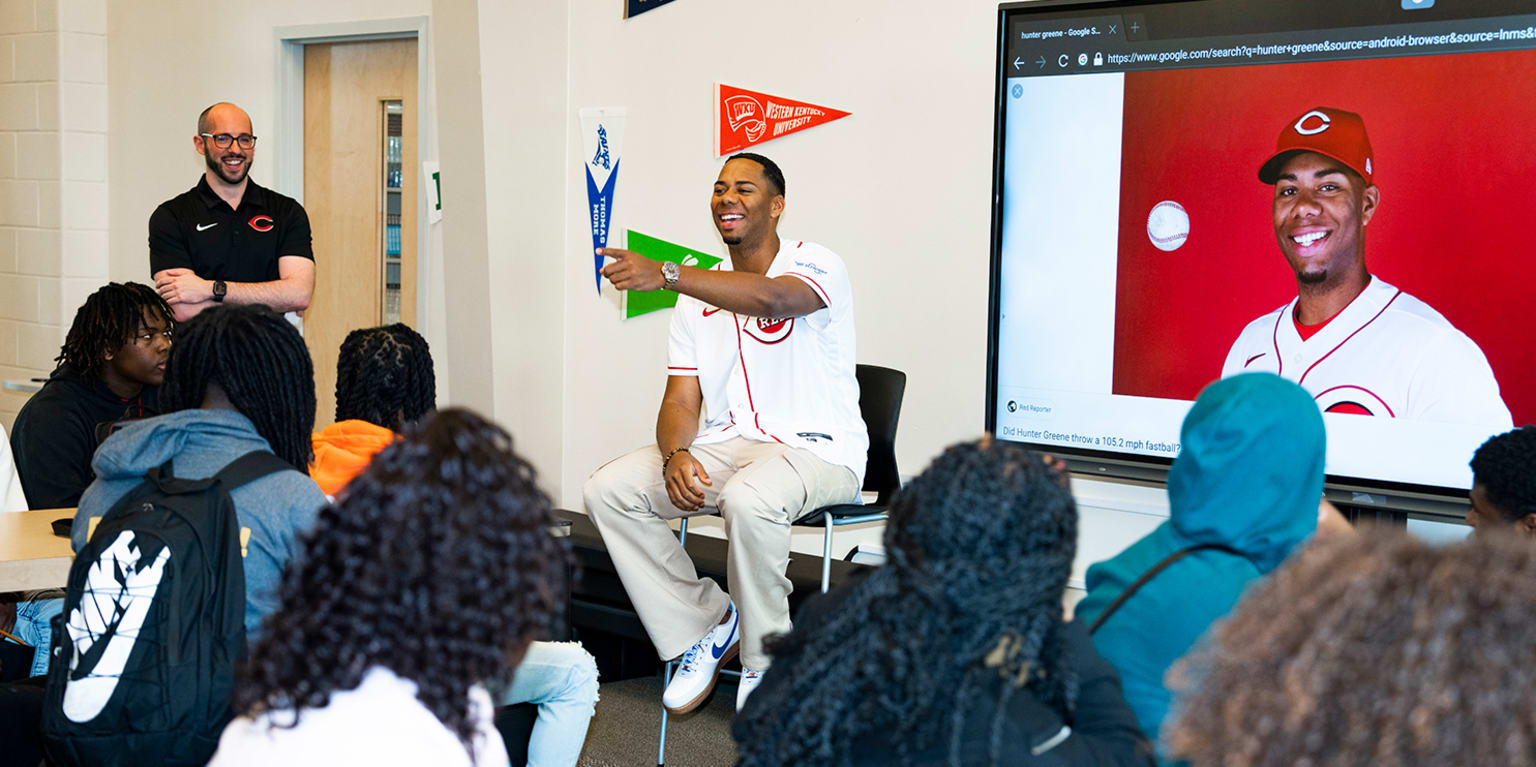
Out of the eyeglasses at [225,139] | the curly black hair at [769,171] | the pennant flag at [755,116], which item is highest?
the pennant flag at [755,116]

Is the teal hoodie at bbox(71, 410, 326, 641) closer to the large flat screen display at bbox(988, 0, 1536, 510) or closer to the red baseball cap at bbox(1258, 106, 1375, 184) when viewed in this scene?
the large flat screen display at bbox(988, 0, 1536, 510)

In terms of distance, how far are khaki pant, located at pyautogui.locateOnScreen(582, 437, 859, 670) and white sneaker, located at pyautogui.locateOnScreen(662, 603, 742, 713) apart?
3 cm

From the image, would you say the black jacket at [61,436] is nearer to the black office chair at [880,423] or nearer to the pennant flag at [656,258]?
the black office chair at [880,423]

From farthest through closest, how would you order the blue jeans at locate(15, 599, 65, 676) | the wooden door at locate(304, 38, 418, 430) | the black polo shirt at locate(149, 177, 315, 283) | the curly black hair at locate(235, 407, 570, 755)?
the wooden door at locate(304, 38, 418, 430) < the black polo shirt at locate(149, 177, 315, 283) < the blue jeans at locate(15, 599, 65, 676) < the curly black hair at locate(235, 407, 570, 755)

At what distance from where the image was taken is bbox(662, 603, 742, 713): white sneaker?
10.6 feet

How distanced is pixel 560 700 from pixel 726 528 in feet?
2.60

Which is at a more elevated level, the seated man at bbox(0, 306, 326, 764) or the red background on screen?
the red background on screen

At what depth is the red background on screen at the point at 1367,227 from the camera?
295 centimetres

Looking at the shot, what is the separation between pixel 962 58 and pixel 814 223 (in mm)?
731

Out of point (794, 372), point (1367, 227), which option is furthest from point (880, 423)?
point (1367, 227)

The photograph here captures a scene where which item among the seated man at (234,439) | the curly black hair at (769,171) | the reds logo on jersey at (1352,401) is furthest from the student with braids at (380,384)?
the reds logo on jersey at (1352,401)

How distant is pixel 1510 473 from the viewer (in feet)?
7.72

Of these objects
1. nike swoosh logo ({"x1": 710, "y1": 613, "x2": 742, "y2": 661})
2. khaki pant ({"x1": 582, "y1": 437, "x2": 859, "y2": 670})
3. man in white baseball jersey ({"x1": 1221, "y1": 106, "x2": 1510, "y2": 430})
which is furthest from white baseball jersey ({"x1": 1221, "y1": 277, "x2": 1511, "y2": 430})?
nike swoosh logo ({"x1": 710, "y1": 613, "x2": 742, "y2": 661})

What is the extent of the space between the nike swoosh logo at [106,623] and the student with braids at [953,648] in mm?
880
